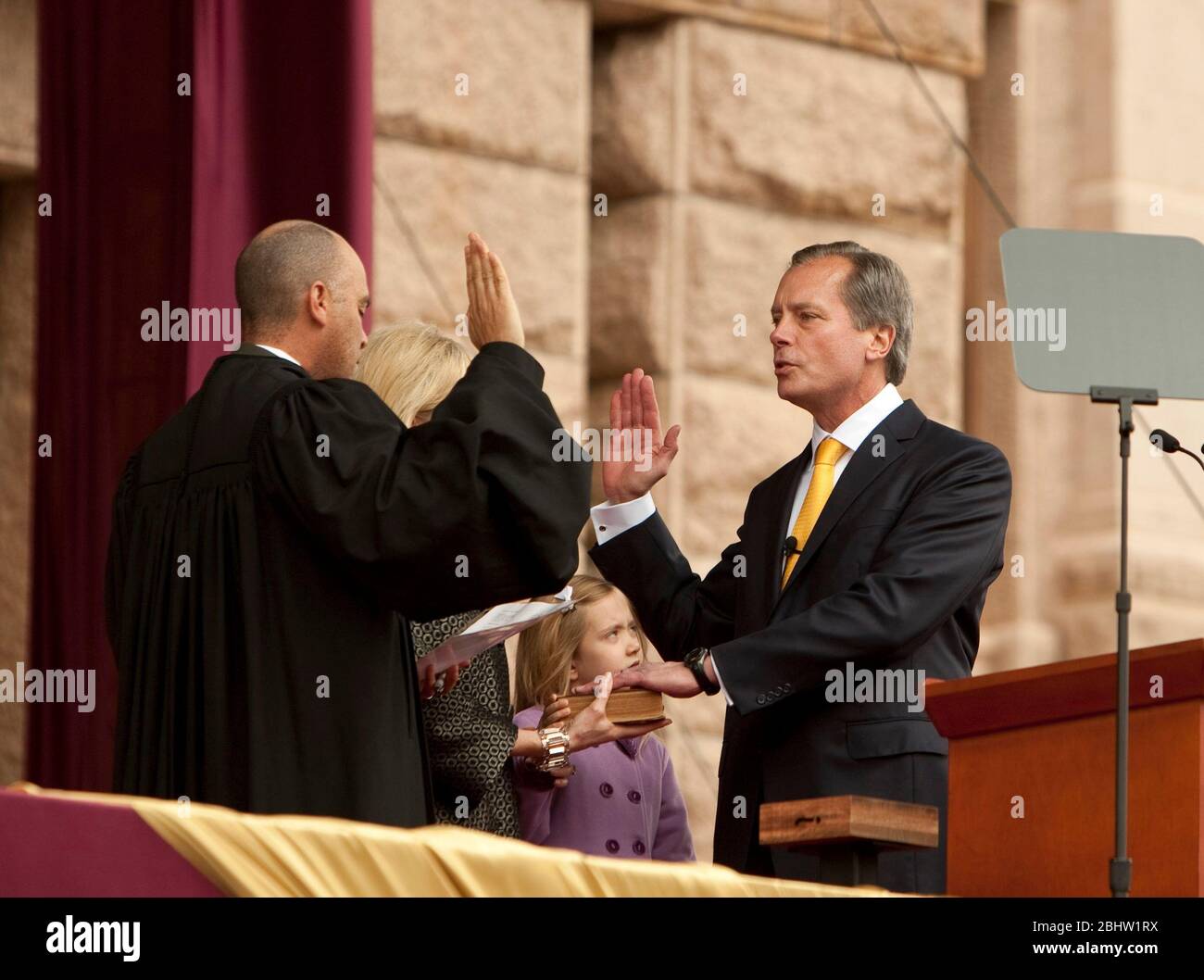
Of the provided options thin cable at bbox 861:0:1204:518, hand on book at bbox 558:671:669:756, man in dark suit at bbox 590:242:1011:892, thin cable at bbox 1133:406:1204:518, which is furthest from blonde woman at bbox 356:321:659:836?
thin cable at bbox 1133:406:1204:518

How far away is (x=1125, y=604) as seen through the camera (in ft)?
12.5

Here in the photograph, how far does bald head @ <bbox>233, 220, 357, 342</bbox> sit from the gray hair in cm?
111

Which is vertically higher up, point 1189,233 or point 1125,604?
point 1189,233

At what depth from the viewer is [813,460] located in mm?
4762

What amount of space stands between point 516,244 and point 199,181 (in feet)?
4.15

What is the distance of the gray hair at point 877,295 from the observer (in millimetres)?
4770

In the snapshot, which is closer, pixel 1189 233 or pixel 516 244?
pixel 516 244

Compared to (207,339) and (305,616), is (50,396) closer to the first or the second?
(207,339)

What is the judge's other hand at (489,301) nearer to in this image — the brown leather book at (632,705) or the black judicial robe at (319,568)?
the black judicial robe at (319,568)

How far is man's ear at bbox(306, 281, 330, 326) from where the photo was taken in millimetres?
4148

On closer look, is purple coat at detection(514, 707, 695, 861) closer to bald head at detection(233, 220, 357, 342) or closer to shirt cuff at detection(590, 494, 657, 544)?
shirt cuff at detection(590, 494, 657, 544)
